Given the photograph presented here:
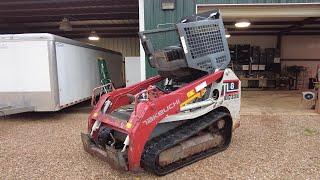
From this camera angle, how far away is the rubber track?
3077 millimetres

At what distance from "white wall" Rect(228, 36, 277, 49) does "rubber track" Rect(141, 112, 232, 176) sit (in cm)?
1270

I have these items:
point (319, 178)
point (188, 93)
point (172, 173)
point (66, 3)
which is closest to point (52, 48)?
point (66, 3)

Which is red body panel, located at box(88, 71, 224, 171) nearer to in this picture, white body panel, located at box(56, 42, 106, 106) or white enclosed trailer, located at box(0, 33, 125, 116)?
white enclosed trailer, located at box(0, 33, 125, 116)

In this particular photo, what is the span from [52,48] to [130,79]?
4.55m

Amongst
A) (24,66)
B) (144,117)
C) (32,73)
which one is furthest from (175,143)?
(24,66)

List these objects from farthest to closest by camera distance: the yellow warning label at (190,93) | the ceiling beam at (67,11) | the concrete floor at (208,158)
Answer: the ceiling beam at (67,11)
the yellow warning label at (190,93)
the concrete floor at (208,158)

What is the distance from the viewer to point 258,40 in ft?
51.3

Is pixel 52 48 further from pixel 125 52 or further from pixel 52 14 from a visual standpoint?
pixel 125 52

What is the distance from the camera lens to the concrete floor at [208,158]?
3271 millimetres

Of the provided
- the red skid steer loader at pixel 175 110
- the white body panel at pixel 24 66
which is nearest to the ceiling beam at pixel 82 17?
the white body panel at pixel 24 66

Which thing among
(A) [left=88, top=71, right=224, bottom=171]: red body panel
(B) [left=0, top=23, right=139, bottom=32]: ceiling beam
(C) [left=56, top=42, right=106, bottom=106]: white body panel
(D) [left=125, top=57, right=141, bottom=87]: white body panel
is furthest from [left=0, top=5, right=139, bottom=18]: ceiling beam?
(A) [left=88, top=71, right=224, bottom=171]: red body panel

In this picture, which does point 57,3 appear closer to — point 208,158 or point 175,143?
point 175,143

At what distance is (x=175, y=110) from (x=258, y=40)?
1405 centimetres

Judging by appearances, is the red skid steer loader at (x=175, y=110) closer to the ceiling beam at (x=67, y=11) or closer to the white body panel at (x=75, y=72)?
the white body panel at (x=75, y=72)
